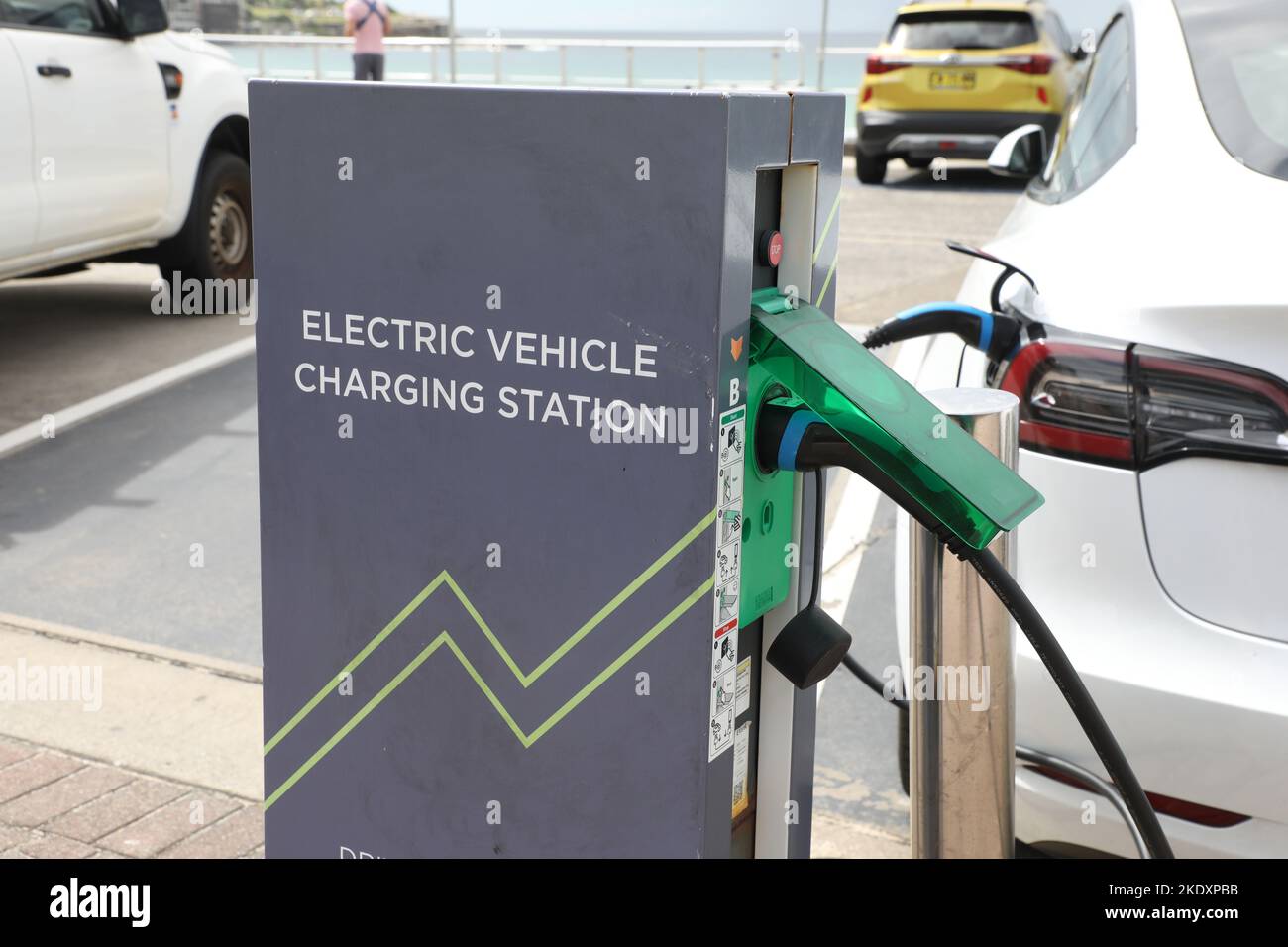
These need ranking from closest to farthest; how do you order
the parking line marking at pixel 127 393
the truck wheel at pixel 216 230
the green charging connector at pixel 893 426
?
the green charging connector at pixel 893 426
the parking line marking at pixel 127 393
the truck wheel at pixel 216 230

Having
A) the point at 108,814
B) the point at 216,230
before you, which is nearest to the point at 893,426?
the point at 108,814

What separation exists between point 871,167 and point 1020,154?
1040 cm

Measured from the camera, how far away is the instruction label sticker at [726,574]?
4.90 feet

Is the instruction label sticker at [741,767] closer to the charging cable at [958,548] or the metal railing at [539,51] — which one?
Answer: the charging cable at [958,548]

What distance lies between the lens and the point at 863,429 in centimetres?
147

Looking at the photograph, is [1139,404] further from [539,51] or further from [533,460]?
[539,51]

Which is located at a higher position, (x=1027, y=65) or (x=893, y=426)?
(x=1027, y=65)

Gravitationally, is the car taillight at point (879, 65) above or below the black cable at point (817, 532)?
above

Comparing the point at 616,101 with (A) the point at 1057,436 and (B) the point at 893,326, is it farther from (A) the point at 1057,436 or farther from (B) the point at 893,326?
(A) the point at 1057,436

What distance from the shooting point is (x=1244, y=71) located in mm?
2676

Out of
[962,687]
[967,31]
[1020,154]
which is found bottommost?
[962,687]

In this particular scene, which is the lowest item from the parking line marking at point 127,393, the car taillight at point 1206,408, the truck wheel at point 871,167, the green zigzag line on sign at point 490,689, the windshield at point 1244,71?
the parking line marking at point 127,393

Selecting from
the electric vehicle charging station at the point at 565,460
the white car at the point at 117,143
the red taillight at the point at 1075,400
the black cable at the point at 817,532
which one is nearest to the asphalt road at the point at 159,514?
the white car at the point at 117,143

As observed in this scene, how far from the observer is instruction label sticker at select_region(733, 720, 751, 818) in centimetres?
172
